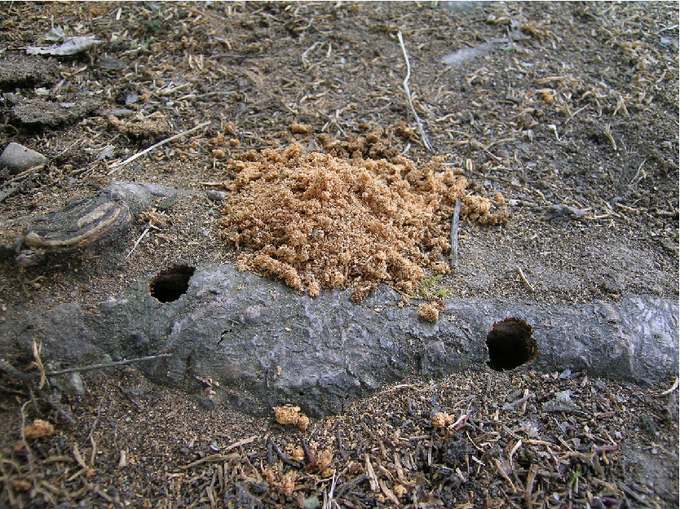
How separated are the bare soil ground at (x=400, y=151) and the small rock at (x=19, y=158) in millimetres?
76

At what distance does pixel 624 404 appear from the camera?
7.76 feet

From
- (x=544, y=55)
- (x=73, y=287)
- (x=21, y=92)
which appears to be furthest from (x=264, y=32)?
(x=73, y=287)

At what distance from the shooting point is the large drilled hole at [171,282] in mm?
2484

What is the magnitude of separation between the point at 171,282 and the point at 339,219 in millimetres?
997

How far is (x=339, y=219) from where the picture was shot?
2.58 meters

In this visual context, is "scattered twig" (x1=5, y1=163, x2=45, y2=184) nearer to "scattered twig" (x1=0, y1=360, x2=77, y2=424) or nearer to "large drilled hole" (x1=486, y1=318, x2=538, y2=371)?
"scattered twig" (x1=0, y1=360, x2=77, y2=424)

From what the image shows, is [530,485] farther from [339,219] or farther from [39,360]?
[39,360]

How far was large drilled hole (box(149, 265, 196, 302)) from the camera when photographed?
97.8 inches

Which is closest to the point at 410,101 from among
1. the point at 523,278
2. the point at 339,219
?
the point at 339,219

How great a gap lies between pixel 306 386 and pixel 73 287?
4.15 ft

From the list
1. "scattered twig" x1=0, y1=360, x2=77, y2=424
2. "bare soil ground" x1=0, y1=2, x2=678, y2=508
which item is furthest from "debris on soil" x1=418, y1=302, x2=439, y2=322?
"scattered twig" x1=0, y1=360, x2=77, y2=424

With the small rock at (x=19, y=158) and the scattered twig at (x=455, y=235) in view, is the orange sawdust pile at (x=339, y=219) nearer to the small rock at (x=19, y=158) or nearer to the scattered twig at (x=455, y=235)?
the scattered twig at (x=455, y=235)

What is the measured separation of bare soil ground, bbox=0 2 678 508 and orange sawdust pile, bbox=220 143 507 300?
0.57 feet

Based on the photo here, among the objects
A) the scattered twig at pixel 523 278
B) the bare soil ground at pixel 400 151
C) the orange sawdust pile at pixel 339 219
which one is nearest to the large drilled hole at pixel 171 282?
the bare soil ground at pixel 400 151
